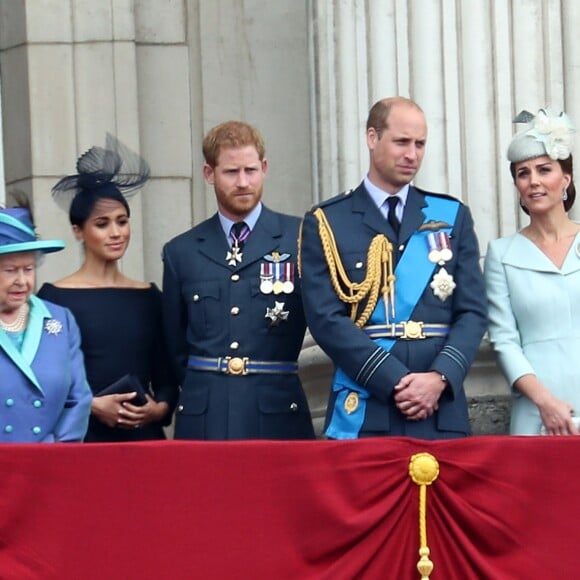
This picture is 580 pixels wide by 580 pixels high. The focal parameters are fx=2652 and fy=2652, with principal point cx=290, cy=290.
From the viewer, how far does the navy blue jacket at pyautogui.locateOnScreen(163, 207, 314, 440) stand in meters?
8.30

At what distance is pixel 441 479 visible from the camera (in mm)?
7332

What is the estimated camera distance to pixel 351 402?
7887mm

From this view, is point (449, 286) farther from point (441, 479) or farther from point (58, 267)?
point (58, 267)

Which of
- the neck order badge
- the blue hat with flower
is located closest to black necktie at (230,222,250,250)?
the neck order badge

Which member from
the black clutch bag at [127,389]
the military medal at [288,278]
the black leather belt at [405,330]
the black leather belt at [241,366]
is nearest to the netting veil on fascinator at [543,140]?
the black leather belt at [405,330]

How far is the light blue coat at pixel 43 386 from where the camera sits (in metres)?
7.74

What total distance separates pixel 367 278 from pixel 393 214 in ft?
0.91

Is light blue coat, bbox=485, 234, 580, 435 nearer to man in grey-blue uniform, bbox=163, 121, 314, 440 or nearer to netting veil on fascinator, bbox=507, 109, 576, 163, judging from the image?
netting veil on fascinator, bbox=507, 109, 576, 163

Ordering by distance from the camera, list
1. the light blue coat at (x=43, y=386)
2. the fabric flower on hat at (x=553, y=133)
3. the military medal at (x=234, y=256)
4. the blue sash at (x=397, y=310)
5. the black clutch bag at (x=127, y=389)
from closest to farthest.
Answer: the light blue coat at (x=43, y=386)
the blue sash at (x=397, y=310)
the fabric flower on hat at (x=553, y=133)
the black clutch bag at (x=127, y=389)
the military medal at (x=234, y=256)

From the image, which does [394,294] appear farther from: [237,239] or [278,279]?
[237,239]

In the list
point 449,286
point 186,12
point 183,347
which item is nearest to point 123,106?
point 186,12

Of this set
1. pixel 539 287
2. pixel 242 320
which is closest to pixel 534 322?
pixel 539 287

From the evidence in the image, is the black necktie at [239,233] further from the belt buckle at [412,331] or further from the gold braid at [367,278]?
the belt buckle at [412,331]

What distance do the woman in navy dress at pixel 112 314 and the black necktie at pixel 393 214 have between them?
916mm
